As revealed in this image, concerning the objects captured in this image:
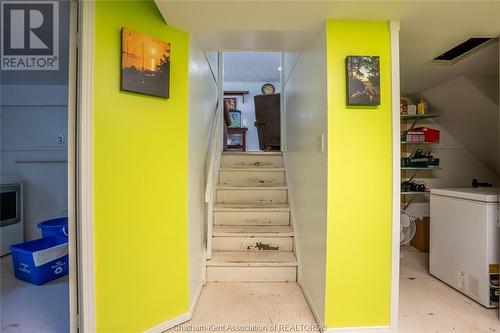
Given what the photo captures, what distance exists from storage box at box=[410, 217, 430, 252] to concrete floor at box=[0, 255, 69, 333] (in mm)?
3591

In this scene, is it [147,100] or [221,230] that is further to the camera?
[221,230]

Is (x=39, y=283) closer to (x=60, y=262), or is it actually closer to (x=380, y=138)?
(x=60, y=262)

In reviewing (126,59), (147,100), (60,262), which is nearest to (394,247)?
(147,100)

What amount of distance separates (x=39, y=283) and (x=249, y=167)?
2362mm

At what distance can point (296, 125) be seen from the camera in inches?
98.0

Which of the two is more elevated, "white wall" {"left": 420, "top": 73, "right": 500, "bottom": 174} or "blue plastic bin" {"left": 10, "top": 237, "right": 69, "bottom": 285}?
"white wall" {"left": 420, "top": 73, "right": 500, "bottom": 174}

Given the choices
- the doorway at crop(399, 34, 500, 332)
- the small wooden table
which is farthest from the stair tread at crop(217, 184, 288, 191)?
the small wooden table

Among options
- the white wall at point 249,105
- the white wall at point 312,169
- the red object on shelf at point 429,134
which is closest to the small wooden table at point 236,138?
the white wall at point 249,105

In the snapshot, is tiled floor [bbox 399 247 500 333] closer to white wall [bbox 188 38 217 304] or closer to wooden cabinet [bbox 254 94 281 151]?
white wall [bbox 188 38 217 304]

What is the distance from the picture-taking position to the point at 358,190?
154cm

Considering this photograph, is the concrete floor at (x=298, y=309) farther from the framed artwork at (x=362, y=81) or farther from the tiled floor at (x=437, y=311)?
the framed artwork at (x=362, y=81)

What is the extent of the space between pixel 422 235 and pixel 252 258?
2237 millimetres

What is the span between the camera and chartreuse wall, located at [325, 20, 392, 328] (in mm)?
1523

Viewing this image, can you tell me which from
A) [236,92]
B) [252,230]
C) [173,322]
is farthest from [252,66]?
[173,322]
